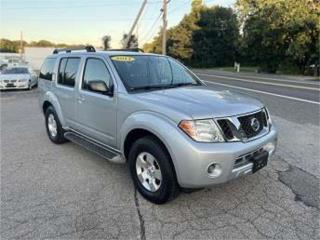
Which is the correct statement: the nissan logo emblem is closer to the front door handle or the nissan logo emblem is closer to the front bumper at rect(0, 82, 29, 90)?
the front door handle

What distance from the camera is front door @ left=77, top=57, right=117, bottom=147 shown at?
4465 mm

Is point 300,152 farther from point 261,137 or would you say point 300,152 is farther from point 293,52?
point 293,52

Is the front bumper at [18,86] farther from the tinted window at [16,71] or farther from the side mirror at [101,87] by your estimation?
the side mirror at [101,87]

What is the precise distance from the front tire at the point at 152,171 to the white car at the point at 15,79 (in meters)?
15.3

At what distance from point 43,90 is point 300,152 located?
5.18m

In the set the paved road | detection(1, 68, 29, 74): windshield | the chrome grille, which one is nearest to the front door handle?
the paved road

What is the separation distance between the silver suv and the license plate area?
0.04 feet

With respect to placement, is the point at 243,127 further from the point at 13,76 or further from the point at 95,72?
the point at 13,76

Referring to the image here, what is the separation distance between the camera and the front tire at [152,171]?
3566 millimetres

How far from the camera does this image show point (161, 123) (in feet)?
11.7

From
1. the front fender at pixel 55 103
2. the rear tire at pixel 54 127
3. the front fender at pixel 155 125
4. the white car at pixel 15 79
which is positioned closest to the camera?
the front fender at pixel 155 125

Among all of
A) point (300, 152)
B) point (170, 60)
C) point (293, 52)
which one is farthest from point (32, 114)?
point (293, 52)

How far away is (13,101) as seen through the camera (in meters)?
13.5

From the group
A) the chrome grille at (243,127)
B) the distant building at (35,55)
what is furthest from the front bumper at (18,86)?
the distant building at (35,55)
